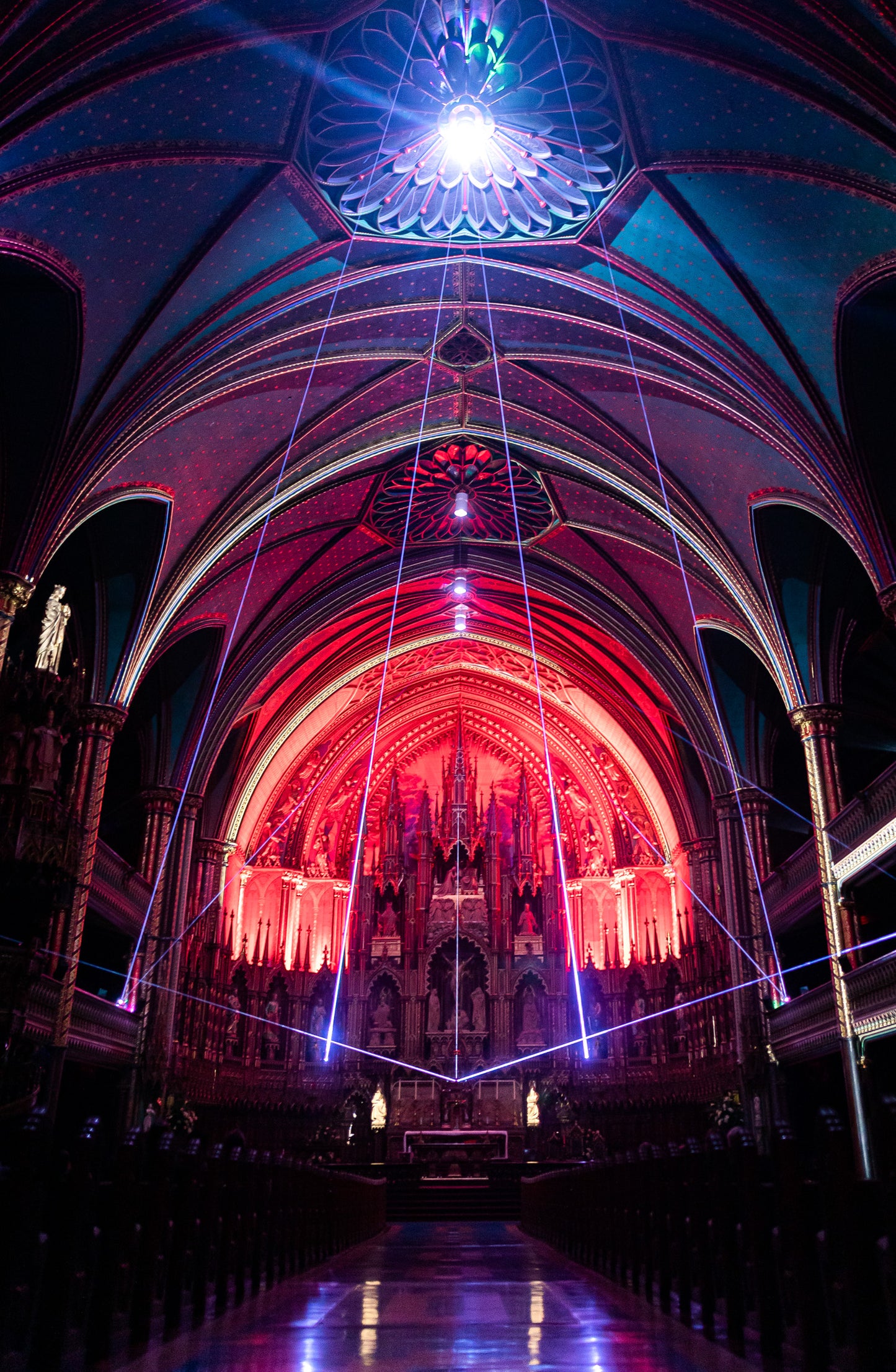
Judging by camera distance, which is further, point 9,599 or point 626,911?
point 626,911

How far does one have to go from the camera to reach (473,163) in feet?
43.1

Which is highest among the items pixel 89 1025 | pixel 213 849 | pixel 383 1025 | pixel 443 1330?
pixel 213 849

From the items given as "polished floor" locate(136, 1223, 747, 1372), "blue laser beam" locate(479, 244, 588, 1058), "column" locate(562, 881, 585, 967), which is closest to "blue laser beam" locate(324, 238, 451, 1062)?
"blue laser beam" locate(479, 244, 588, 1058)

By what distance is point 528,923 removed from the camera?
28391mm

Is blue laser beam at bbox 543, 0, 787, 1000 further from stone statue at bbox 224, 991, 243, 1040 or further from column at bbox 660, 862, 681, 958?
stone statue at bbox 224, 991, 243, 1040

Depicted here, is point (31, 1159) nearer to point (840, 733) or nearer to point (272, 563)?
point (272, 563)

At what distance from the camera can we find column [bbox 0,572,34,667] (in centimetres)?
1266

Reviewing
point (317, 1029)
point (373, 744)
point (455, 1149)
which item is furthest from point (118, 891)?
point (455, 1149)

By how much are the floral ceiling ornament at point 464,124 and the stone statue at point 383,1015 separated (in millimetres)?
19767

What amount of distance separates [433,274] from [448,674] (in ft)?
50.9

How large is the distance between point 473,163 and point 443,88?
3.58ft

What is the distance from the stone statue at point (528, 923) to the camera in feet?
92.9

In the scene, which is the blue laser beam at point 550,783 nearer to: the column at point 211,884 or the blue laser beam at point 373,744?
the blue laser beam at point 373,744

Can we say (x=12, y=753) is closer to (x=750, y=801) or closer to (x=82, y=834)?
(x=82, y=834)
